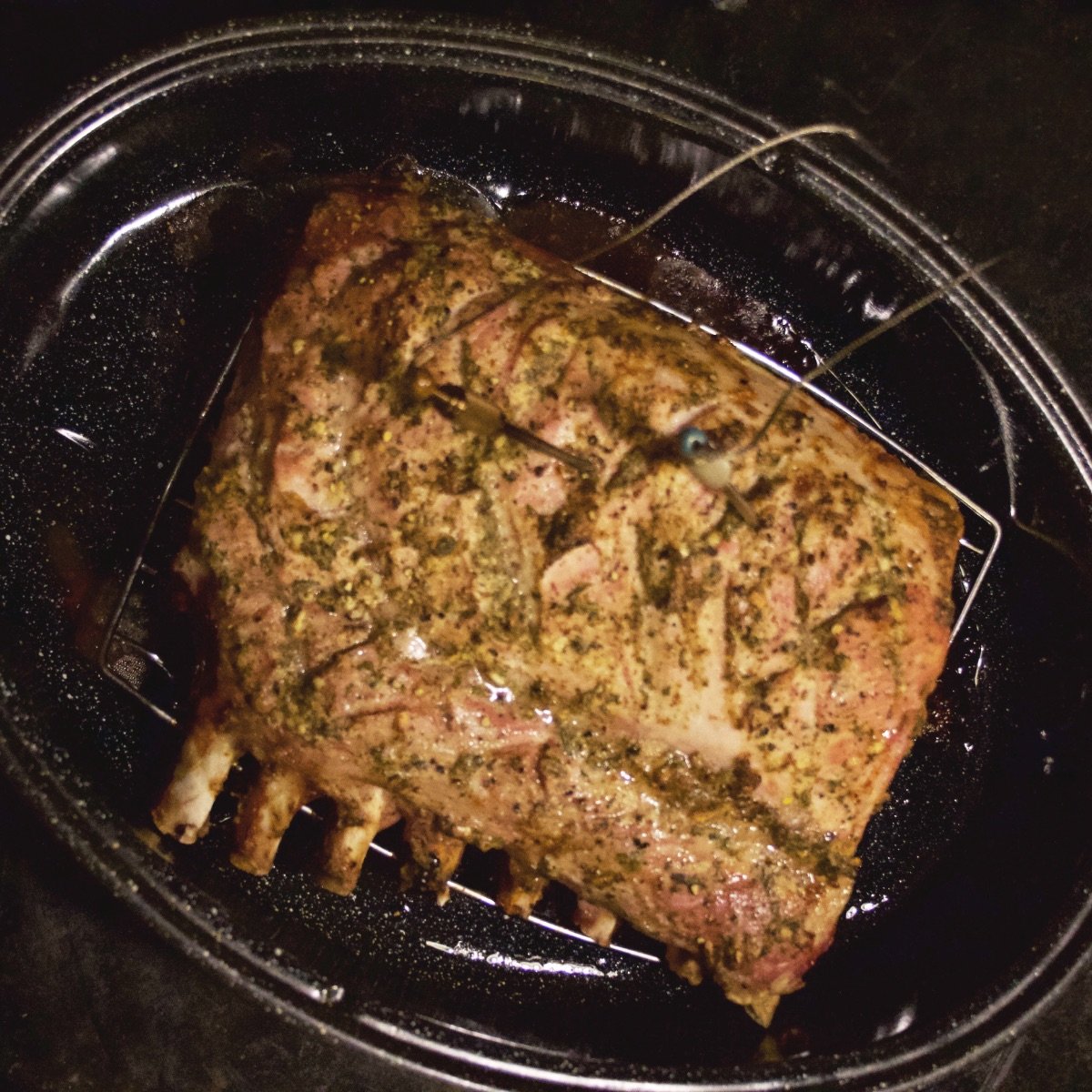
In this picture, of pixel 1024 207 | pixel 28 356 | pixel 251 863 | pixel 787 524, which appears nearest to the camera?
pixel 787 524

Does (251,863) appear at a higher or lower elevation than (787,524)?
lower

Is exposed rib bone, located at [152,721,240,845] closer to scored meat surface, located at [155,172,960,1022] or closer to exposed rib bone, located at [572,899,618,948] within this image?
scored meat surface, located at [155,172,960,1022]

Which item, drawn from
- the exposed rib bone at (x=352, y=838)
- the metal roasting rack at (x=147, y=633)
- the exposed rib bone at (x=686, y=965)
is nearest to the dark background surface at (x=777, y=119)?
the metal roasting rack at (x=147, y=633)

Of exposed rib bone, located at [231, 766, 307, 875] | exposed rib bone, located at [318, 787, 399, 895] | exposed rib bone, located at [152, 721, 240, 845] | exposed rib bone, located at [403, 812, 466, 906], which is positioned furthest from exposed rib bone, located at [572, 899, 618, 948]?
exposed rib bone, located at [152, 721, 240, 845]

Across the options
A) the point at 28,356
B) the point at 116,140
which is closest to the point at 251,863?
the point at 28,356

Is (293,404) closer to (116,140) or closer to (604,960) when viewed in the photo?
(116,140)

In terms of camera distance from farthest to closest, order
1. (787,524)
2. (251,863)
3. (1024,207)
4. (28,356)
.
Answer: (1024,207) → (28,356) → (251,863) → (787,524)

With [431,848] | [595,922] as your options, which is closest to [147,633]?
[431,848]
